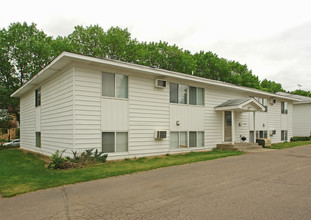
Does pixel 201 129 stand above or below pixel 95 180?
above

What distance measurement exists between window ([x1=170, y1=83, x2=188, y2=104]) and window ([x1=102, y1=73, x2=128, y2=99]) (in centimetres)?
308

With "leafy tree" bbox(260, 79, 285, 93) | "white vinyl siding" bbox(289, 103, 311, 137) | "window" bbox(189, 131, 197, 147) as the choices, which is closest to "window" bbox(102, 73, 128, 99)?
"window" bbox(189, 131, 197, 147)

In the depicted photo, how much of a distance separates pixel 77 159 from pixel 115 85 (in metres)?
3.73

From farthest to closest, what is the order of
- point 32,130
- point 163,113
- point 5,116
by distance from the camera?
point 5,116 → point 32,130 → point 163,113

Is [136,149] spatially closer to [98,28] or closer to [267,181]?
[267,181]

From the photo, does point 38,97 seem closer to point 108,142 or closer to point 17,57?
point 108,142

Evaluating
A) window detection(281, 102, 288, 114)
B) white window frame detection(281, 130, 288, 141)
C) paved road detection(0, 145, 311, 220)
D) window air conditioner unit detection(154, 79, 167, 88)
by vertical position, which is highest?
window air conditioner unit detection(154, 79, 167, 88)

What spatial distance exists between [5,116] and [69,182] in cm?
2316

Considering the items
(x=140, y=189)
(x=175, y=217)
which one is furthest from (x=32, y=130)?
(x=175, y=217)

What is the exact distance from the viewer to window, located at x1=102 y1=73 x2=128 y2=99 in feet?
35.4

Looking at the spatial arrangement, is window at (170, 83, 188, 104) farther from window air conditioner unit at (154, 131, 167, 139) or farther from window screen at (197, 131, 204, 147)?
window screen at (197, 131, 204, 147)

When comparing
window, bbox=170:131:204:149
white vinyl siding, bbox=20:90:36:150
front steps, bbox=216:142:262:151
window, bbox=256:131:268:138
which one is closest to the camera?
window, bbox=170:131:204:149

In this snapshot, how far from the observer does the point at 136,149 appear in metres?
11.6

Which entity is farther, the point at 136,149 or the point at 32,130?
the point at 32,130
